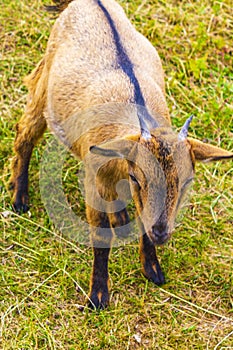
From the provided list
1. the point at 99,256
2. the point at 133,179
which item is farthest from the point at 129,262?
the point at 133,179

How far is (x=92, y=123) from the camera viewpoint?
4.79 metres

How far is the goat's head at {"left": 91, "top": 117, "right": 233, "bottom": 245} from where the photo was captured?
387 cm

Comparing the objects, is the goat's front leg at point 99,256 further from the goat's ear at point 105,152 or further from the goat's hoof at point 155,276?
the goat's ear at point 105,152

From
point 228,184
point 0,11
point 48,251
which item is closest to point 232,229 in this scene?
point 228,184

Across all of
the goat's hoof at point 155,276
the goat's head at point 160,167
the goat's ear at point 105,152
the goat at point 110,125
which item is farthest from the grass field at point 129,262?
the goat's ear at point 105,152

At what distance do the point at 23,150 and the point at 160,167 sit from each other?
6.94 ft

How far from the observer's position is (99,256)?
16.1 ft

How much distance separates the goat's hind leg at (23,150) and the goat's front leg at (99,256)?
1127 mm

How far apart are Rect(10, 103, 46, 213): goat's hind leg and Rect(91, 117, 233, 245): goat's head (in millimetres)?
1596

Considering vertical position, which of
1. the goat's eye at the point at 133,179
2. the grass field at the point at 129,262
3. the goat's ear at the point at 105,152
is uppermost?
the goat's ear at the point at 105,152

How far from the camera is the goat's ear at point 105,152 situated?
389 centimetres

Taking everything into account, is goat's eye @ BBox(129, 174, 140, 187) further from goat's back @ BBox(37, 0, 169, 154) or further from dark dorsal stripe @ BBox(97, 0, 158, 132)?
goat's back @ BBox(37, 0, 169, 154)

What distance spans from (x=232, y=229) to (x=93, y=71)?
2.04m

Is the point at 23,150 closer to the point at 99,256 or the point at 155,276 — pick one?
the point at 99,256
